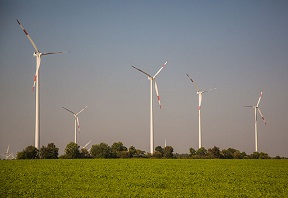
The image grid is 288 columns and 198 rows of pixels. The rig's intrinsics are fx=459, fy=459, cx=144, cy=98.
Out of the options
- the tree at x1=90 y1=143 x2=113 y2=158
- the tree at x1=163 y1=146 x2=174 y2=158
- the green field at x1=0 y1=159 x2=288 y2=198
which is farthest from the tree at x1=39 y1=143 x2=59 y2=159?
the green field at x1=0 y1=159 x2=288 y2=198

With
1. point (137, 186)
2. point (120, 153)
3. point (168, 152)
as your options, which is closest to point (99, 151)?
point (120, 153)

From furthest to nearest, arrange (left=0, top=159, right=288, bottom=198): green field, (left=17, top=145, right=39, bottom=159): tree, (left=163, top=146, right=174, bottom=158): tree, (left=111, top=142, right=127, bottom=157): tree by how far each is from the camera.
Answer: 1. (left=111, top=142, right=127, bottom=157): tree
2. (left=163, top=146, right=174, bottom=158): tree
3. (left=17, top=145, right=39, bottom=159): tree
4. (left=0, top=159, right=288, bottom=198): green field

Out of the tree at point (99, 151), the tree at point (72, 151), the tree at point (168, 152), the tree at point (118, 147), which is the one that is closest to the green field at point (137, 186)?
the tree at point (72, 151)

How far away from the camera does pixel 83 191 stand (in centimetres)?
3488

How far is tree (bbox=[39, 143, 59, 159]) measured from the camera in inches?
3532

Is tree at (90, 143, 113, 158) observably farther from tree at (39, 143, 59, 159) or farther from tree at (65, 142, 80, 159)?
tree at (39, 143, 59, 159)

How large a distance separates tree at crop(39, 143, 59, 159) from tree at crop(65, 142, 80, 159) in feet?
8.98

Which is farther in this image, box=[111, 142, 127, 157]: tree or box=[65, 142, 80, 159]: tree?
box=[111, 142, 127, 157]: tree

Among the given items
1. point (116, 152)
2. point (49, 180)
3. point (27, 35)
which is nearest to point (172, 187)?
point (49, 180)

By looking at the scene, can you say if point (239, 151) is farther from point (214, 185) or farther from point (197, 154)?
point (214, 185)

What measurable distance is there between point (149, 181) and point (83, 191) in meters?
8.17

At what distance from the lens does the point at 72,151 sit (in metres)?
95.1

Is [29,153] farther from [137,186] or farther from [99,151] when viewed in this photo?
[137,186]

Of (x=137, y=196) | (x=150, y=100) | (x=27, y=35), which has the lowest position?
→ (x=137, y=196)
